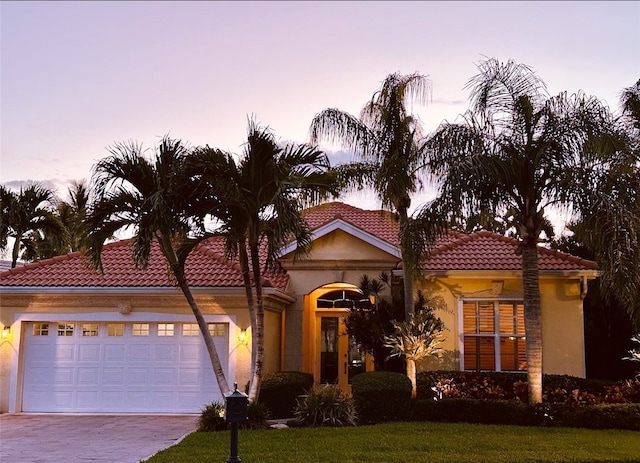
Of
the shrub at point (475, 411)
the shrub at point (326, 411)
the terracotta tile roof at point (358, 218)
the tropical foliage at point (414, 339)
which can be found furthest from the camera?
the terracotta tile roof at point (358, 218)

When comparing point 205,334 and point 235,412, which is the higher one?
point 205,334

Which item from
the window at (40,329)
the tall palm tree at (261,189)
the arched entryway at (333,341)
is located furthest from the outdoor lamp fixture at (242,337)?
the window at (40,329)

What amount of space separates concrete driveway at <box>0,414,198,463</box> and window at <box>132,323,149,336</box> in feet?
6.57

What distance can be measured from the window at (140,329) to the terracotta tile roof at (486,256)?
282 inches

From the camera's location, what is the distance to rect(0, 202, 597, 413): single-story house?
53.8 ft

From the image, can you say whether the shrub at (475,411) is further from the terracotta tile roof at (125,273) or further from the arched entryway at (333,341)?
the arched entryway at (333,341)

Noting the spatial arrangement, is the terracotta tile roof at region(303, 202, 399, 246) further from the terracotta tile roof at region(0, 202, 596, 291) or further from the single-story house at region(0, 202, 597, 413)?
the single-story house at region(0, 202, 597, 413)

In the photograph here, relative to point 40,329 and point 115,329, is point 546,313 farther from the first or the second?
point 40,329

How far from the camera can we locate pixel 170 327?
16703 mm

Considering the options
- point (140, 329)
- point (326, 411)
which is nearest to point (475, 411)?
point (326, 411)

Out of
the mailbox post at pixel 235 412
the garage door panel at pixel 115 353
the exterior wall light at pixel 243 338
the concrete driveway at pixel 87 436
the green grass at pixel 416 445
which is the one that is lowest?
the concrete driveway at pixel 87 436

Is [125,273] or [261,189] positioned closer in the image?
[261,189]

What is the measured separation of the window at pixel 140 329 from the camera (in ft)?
54.9

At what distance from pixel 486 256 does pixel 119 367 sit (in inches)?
382
